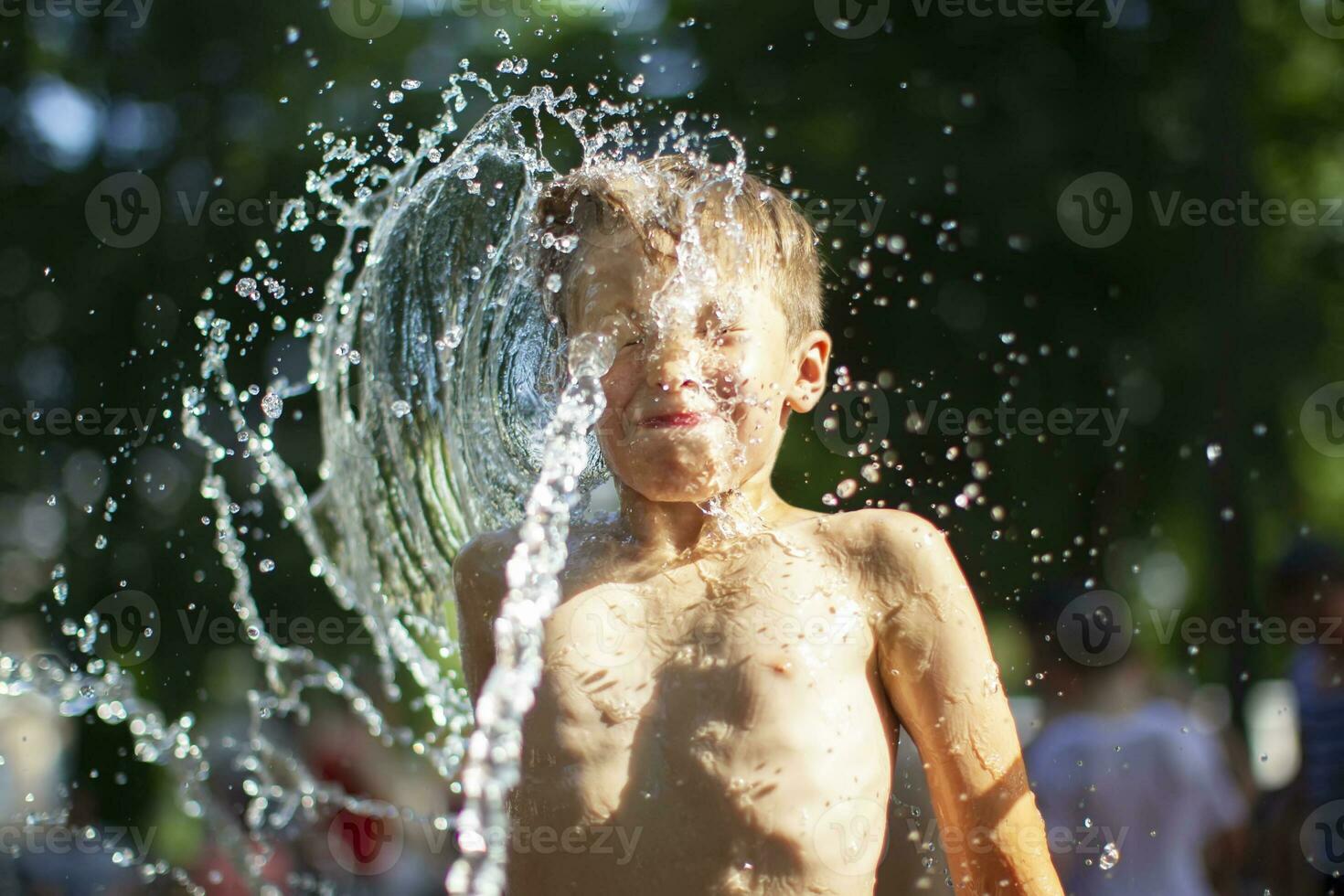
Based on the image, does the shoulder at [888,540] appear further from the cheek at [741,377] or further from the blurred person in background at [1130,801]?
the blurred person in background at [1130,801]

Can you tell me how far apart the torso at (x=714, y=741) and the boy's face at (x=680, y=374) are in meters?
0.17

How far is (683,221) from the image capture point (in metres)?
2.04

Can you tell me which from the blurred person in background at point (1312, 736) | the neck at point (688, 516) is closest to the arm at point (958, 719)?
the neck at point (688, 516)

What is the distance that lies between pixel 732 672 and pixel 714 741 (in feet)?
0.33

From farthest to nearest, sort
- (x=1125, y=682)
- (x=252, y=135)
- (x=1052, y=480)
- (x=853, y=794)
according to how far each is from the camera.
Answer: (x=252, y=135)
(x=1052, y=480)
(x=1125, y=682)
(x=853, y=794)

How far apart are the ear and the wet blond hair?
2 centimetres

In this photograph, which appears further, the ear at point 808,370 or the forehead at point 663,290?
the ear at point 808,370

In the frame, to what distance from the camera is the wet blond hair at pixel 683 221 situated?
2.04 m

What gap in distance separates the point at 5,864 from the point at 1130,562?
546 cm

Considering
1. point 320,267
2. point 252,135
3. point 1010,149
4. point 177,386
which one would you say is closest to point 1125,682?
point 1010,149

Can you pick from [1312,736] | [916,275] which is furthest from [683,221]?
[916,275]

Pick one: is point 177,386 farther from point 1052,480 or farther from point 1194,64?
point 1194,64

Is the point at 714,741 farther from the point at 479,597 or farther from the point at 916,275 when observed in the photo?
the point at 916,275

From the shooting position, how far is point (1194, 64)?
6.73 metres
